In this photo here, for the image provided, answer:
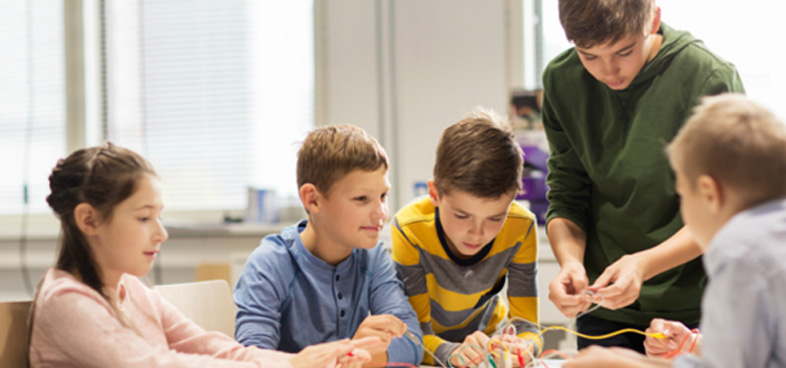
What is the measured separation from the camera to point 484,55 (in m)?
3.28

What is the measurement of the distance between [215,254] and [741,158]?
3090 mm

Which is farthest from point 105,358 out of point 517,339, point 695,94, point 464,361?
point 695,94

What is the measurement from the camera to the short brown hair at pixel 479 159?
58.1 inches

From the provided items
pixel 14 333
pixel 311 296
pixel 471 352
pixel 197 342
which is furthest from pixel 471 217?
pixel 14 333

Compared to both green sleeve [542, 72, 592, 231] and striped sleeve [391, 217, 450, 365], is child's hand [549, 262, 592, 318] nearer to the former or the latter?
green sleeve [542, 72, 592, 231]

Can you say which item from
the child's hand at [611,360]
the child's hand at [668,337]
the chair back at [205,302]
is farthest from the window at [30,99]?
the child's hand at [611,360]

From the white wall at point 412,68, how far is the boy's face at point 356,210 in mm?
1852

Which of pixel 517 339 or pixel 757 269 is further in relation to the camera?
pixel 517 339

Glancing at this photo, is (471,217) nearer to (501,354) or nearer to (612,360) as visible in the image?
(501,354)

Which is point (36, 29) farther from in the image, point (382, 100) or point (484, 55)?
point (484, 55)

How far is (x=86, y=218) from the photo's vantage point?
1.04m

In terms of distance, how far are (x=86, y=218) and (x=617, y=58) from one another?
3.49ft

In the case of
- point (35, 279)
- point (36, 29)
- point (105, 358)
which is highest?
point (36, 29)

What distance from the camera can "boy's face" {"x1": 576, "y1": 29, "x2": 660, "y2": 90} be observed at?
1.29 m
